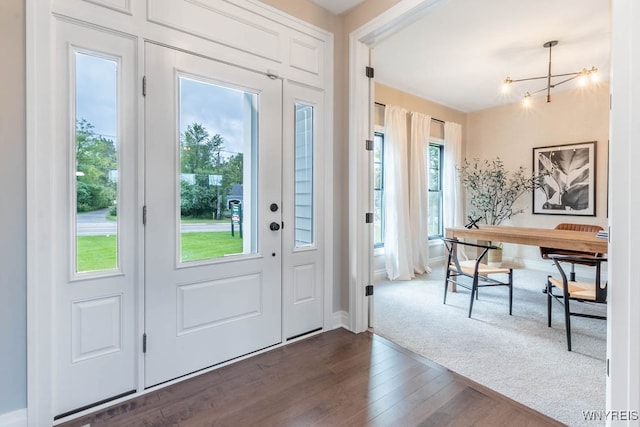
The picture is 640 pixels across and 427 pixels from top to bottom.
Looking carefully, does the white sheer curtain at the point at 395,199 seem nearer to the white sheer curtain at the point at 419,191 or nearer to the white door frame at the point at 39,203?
the white sheer curtain at the point at 419,191

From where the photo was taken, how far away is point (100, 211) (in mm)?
1705

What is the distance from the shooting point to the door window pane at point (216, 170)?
199 cm

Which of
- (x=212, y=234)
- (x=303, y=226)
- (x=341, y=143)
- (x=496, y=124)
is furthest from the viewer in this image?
(x=496, y=124)

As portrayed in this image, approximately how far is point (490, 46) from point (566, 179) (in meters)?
2.67

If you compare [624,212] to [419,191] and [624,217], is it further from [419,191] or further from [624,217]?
[419,191]

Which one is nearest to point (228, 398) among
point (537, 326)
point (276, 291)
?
point (276, 291)

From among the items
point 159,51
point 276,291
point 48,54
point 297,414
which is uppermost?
point 159,51

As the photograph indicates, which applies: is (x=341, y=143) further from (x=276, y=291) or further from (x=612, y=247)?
(x=612, y=247)

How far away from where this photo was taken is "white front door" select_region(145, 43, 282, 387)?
1.86 m

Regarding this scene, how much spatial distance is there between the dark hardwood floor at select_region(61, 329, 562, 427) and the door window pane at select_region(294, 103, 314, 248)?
947 millimetres

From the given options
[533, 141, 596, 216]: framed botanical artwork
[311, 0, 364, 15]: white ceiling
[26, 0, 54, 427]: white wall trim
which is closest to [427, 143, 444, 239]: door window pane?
[533, 141, 596, 216]: framed botanical artwork

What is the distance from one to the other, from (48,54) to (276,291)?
1.93 metres

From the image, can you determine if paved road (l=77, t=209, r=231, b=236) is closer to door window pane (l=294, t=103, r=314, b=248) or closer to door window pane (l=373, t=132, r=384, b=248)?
door window pane (l=294, t=103, r=314, b=248)

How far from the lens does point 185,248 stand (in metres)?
1.99
